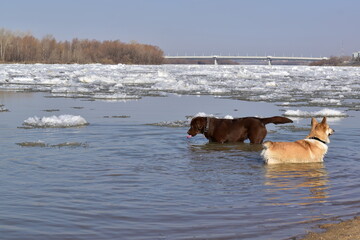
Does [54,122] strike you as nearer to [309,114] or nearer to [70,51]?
[309,114]

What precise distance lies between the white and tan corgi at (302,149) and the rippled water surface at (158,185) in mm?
158

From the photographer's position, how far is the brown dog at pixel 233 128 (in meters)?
9.27

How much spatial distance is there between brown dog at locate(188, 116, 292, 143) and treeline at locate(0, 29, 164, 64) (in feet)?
267

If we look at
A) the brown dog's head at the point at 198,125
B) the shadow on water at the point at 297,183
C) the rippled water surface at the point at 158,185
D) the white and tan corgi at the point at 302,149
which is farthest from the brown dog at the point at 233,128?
the shadow on water at the point at 297,183

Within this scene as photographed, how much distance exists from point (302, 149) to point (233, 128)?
203 centimetres

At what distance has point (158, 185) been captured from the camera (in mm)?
6070

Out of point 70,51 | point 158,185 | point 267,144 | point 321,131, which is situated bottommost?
point 158,185

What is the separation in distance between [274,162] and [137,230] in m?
3.46

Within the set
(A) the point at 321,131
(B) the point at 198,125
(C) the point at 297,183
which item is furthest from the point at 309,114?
(C) the point at 297,183

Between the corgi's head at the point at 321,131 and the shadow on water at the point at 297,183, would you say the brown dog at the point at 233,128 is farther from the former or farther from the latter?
the shadow on water at the point at 297,183

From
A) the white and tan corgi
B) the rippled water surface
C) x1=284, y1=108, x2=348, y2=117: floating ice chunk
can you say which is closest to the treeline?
x1=284, y1=108, x2=348, y2=117: floating ice chunk

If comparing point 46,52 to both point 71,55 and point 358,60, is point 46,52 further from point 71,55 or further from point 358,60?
point 358,60

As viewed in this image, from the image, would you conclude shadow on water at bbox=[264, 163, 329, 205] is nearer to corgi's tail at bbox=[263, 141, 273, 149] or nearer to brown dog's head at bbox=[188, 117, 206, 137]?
corgi's tail at bbox=[263, 141, 273, 149]

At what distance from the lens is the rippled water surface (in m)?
4.51
